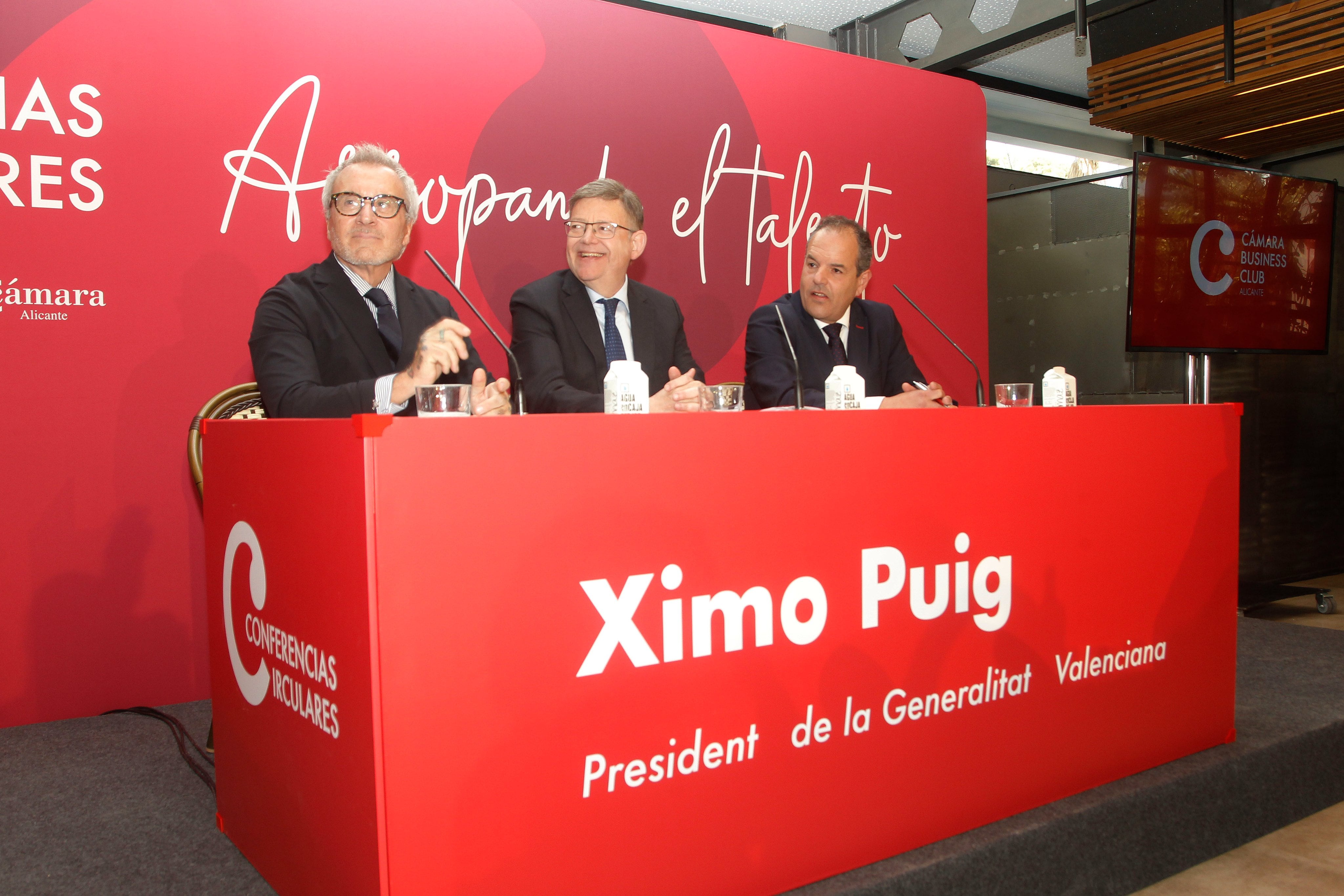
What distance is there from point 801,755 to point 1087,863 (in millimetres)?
676

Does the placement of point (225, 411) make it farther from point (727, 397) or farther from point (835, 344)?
point (835, 344)

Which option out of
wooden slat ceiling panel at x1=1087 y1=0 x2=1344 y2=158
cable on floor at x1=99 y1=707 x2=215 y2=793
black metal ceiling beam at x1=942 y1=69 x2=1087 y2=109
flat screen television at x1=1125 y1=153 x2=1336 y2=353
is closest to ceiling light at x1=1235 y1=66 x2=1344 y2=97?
wooden slat ceiling panel at x1=1087 y1=0 x2=1344 y2=158

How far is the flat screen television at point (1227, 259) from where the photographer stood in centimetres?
351

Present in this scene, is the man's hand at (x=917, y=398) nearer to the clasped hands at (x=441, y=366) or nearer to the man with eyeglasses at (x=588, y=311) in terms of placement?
the man with eyeglasses at (x=588, y=311)

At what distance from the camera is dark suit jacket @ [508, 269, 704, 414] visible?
2.42 meters

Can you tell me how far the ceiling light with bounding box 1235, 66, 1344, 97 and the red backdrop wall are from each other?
227cm

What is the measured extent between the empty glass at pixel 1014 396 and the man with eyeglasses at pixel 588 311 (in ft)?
2.56

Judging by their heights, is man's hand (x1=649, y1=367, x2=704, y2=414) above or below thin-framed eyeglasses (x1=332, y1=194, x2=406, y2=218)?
below

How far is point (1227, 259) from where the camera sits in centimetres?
372

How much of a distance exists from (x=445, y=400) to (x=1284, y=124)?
4.59 m

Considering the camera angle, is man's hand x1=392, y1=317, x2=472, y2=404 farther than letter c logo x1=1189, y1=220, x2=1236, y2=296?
No

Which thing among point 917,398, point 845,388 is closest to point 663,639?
point 845,388

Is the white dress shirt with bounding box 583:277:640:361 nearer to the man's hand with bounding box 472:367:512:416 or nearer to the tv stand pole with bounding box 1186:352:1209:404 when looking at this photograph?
the man's hand with bounding box 472:367:512:416

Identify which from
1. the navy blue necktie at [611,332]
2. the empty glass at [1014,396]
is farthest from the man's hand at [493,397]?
the empty glass at [1014,396]
